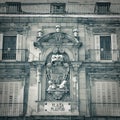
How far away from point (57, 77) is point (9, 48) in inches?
152

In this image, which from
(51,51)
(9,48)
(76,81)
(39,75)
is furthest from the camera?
(9,48)

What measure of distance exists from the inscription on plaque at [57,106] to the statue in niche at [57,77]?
1.40 ft

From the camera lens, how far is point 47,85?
23500mm

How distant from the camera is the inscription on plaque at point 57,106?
2258 cm

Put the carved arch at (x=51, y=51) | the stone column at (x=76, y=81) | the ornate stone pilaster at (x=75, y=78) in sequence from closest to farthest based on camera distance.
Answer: the stone column at (x=76, y=81), the ornate stone pilaster at (x=75, y=78), the carved arch at (x=51, y=51)

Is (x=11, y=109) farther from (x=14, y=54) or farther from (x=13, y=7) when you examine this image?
(x=13, y=7)

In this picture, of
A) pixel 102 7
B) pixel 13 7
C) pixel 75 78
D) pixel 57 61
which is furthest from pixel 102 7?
pixel 13 7

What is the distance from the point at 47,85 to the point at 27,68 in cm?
175

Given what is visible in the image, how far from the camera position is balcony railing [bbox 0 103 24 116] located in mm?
23047

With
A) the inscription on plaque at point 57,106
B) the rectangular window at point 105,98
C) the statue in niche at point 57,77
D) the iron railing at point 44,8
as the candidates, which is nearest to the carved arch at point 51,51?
the statue in niche at point 57,77

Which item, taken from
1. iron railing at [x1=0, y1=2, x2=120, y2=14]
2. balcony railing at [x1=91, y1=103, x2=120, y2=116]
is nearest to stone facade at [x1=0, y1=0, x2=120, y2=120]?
balcony railing at [x1=91, y1=103, x2=120, y2=116]

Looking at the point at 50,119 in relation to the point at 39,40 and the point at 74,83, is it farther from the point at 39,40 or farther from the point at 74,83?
the point at 39,40

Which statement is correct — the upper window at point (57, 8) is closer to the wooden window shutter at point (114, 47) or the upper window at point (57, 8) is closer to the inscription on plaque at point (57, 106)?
the wooden window shutter at point (114, 47)

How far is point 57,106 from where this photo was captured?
22703mm
